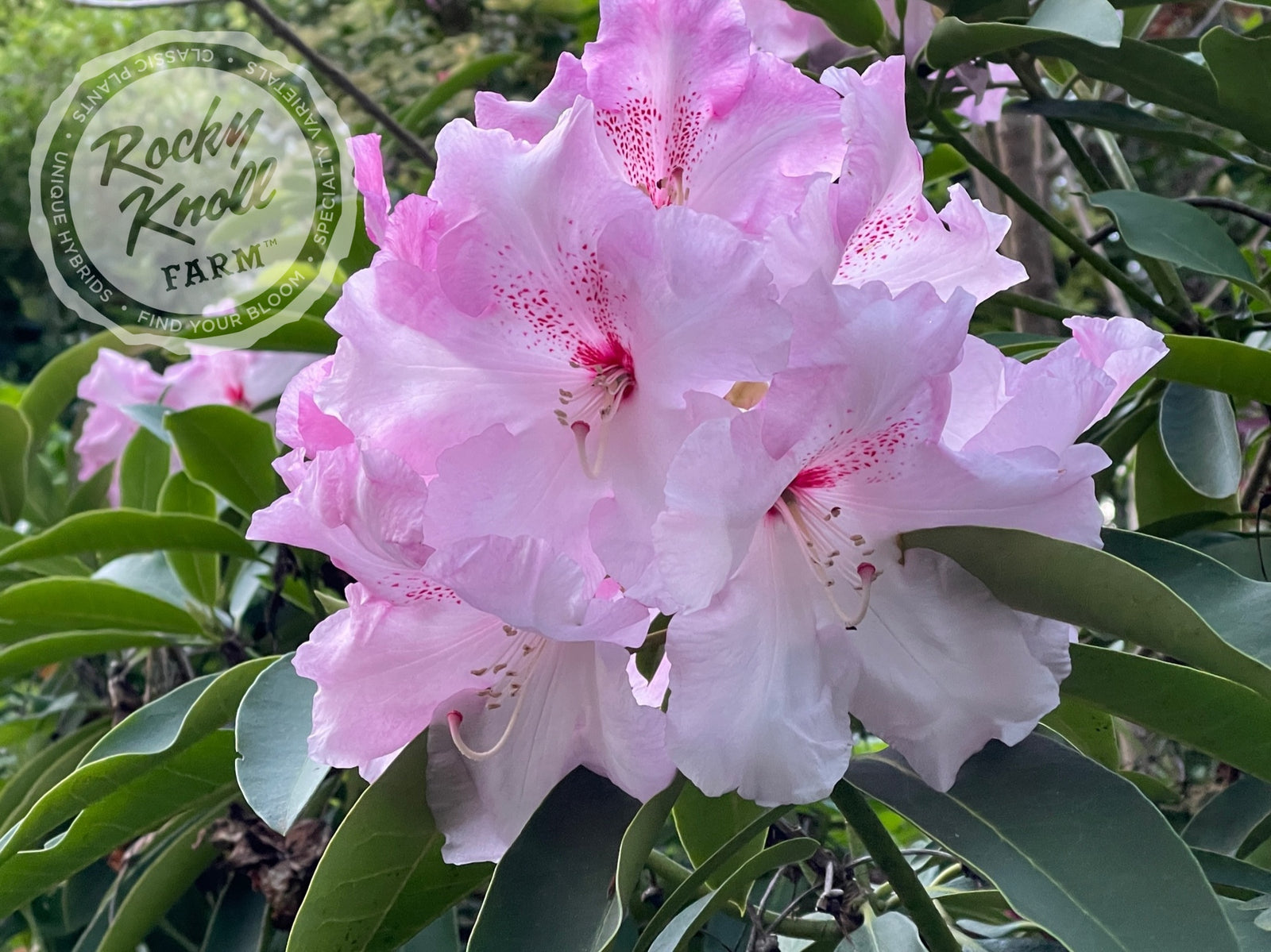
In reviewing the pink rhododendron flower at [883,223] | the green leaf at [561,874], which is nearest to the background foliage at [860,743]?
the green leaf at [561,874]

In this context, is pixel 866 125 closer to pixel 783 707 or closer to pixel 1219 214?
pixel 783 707

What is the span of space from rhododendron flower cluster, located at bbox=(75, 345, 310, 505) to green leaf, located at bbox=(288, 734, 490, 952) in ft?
2.38

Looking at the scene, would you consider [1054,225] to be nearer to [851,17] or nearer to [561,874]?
[851,17]

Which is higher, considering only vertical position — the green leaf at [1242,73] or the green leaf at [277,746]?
the green leaf at [1242,73]

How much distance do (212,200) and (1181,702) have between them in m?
1.94

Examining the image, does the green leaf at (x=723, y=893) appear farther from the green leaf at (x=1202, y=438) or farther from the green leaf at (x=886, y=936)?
the green leaf at (x=1202, y=438)

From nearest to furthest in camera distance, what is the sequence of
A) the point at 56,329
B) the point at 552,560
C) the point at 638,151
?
the point at 552,560 < the point at 638,151 < the point at 56,329

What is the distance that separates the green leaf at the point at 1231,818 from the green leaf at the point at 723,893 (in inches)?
15.4

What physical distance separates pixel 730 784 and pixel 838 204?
23 centimetres

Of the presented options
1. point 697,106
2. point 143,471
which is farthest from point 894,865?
point 143,471

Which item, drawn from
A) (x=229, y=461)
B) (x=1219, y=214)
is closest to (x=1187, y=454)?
(x=229, y=461)

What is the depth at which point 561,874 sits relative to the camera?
500 millimetres

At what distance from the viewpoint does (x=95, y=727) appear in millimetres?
1160

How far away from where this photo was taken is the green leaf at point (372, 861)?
51 cm
